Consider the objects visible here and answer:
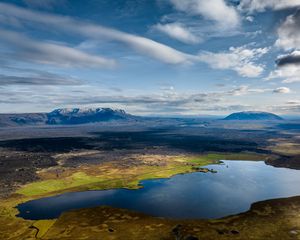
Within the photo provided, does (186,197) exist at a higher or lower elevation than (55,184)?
higher

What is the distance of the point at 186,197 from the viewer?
126 meters

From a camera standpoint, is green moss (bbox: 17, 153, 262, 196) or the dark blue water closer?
the dark blue water

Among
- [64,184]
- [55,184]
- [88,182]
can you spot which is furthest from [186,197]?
[55,184]

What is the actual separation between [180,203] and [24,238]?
60401mm

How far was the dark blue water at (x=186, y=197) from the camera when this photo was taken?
107 metres

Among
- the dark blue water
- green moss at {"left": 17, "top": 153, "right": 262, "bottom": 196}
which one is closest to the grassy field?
green moss at {"left": 17, "top": 153, "right": 262, "bottom": 196}

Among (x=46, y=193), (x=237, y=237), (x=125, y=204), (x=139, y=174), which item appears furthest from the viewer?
(x=139, y=174)

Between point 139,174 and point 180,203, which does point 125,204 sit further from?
point 139,174

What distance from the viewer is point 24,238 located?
3263 inches

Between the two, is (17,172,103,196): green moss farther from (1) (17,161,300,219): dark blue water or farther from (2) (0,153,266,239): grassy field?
(1) (17,161,300,219): dark blue water

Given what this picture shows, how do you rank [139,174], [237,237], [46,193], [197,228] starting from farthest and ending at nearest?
[139,174], [46,193], [197,228], [237,237]

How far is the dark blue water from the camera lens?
351ft

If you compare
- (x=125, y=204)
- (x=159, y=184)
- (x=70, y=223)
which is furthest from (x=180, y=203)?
(x=70, y=223)

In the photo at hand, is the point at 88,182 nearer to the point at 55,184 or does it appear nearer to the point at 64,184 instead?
the point at 64,184
